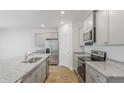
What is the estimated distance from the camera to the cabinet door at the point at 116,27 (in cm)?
213

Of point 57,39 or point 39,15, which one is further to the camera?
point 57,39

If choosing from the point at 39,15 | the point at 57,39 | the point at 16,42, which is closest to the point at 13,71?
the point at 39,15

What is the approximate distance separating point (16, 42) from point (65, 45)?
11.3 ft

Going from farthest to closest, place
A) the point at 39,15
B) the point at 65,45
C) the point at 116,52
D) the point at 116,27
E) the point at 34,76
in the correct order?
1. the point at 65,45
2. the point at 39,15
3. the point at 116,52
4. the point at 34,76
5. the point at 116,27

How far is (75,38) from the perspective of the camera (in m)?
6.55

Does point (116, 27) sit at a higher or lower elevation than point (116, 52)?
higher

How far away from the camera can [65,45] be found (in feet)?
24.0

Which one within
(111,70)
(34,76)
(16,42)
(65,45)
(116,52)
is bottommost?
(34,76)

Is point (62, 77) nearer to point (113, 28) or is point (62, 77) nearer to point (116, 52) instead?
point (116, 52)

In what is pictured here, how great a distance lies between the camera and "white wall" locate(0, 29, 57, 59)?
866 cm

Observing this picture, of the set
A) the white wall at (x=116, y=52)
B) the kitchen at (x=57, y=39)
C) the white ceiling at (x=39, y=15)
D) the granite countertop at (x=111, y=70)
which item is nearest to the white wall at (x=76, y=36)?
the kitchen at (x=57, y=39)

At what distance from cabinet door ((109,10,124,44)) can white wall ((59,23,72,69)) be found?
167 inches

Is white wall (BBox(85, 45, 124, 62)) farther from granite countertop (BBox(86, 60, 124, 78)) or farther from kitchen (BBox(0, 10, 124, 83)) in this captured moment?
granite countertop (BBox(86, 60, 124, 78))
